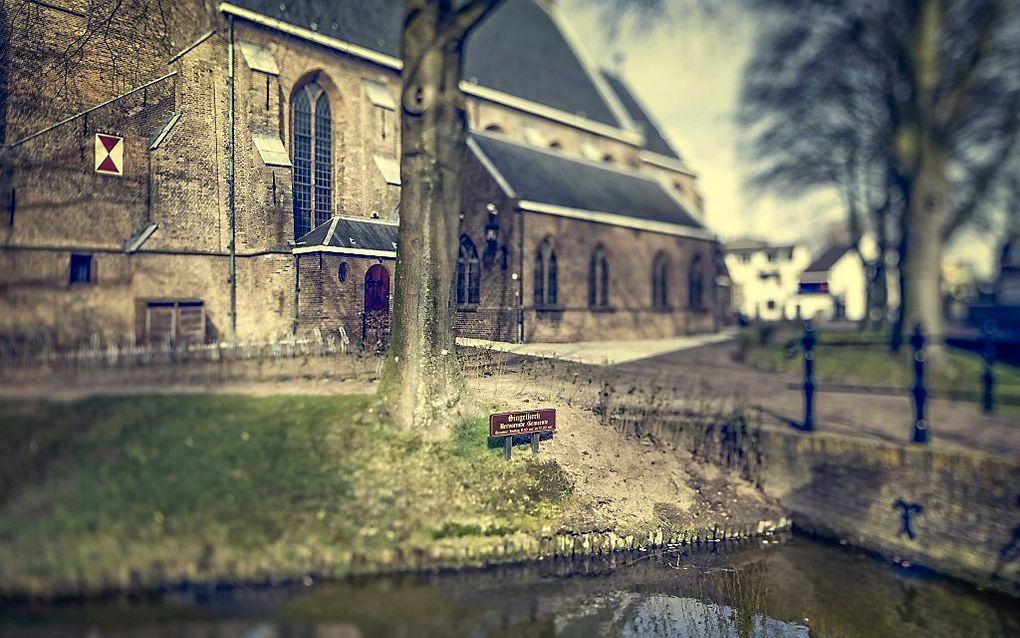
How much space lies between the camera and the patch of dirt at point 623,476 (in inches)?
312

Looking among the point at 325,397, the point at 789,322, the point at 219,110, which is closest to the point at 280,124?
the point at 219,110

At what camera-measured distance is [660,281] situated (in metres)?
27.9

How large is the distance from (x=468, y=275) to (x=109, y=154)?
5315 mm

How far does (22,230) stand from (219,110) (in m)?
2.69

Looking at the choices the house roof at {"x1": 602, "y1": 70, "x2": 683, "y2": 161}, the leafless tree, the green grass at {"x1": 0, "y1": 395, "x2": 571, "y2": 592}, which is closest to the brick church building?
the leafless tree

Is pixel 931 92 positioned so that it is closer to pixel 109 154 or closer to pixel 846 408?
pixel 846 408

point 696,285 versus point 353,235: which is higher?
point 696,285

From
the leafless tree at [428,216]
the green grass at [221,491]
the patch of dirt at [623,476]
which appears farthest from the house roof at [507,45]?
the patch of dirt at [623,476]

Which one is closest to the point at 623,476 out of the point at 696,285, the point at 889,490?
the point at 889,490

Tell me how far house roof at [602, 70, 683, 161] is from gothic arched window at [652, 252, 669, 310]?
17348 mm

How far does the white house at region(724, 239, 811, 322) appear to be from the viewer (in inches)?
2384

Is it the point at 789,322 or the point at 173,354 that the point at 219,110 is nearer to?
the point at 173,354

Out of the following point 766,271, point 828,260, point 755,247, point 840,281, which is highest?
point 755,247

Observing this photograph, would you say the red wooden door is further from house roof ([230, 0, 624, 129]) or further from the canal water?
house roof ([230, 0, 624, 129])
